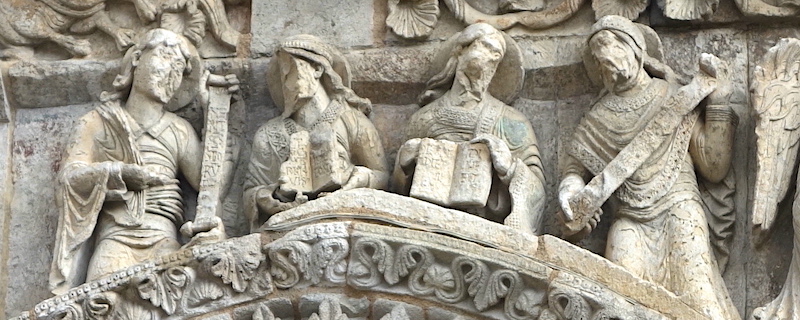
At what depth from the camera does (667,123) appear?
10.7 m

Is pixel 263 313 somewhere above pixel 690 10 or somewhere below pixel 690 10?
below

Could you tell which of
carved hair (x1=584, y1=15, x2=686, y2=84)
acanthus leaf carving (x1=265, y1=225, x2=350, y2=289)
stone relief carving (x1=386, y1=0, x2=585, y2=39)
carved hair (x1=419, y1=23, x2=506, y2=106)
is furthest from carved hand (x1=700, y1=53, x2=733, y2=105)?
acanthus leaf carving (x1=265, y1=225, x2=350, y2=289)

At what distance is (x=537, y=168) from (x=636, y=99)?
556 millimetres

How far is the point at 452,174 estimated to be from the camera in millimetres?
10703

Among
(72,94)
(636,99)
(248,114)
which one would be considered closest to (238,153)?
(248,114)

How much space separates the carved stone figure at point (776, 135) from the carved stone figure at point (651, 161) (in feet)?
0.59

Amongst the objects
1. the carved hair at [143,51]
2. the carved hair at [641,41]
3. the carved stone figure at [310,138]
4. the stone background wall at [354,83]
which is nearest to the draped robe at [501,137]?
the stone background wall at [354,83]

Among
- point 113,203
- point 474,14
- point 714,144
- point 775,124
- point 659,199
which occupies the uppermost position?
point 474,14

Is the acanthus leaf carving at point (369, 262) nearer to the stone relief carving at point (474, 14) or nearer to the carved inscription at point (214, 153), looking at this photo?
the carved inscription at point (214, 153)

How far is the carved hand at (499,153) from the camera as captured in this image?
10633mm

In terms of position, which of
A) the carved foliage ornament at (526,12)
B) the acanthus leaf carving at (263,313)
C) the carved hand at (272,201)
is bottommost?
the acanthus leaf carving at (263,313)

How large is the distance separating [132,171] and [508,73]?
183cm

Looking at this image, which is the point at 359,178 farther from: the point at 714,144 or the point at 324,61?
the point at 714,144

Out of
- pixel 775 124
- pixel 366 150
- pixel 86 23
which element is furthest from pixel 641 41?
pixel 86 23
